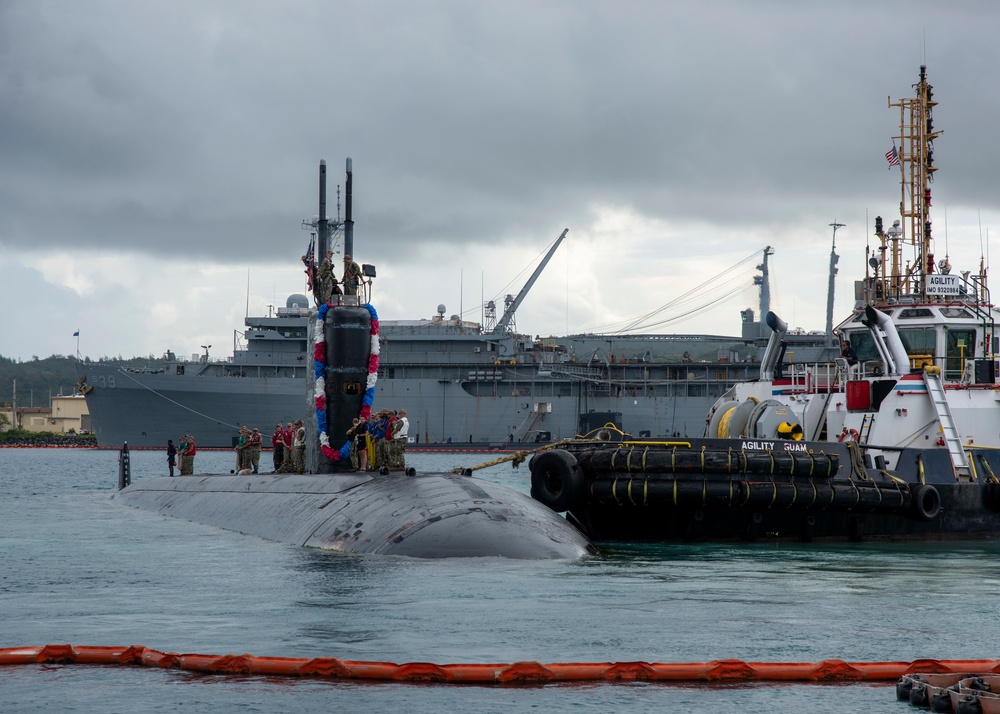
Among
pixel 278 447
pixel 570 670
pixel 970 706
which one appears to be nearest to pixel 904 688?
pixel 970 706

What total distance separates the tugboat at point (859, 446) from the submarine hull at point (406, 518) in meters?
1.95

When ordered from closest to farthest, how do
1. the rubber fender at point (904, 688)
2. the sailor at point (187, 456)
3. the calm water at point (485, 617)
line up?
the rubber fender at point (904, 688) < the calm water at point (485, 617) < the sailor at point (187, 456)

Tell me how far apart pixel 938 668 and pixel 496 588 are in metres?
5.58

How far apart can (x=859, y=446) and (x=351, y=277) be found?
33.9ft

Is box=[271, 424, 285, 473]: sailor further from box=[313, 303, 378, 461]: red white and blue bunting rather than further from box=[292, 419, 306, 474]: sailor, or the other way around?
box=[313, 303, 378, 461]: red white and blue bunting

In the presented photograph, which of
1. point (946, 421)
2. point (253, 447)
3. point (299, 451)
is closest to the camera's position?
point (946, 421)

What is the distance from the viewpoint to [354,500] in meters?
19.3

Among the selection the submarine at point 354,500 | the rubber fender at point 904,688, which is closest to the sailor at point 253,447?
the submarine at point 354,500

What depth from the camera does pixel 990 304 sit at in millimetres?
26328

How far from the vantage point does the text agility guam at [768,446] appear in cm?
2066

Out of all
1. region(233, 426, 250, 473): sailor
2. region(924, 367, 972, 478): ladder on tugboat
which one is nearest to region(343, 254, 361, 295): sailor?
region(233, 426, 250, 473): sailor

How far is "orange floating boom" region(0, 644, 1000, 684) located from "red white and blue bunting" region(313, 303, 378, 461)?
12.0m

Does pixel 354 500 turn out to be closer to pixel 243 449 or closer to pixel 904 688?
pixel 904 688

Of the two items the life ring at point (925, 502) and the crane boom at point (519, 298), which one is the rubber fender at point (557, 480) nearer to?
the life ring at point (925, 502)
